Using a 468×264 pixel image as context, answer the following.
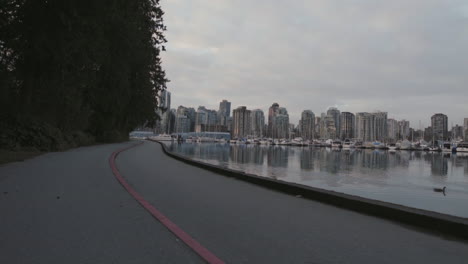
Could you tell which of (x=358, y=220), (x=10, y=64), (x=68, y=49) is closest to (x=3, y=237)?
(x=358, y=220)

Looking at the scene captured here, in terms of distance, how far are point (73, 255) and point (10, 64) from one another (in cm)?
1849

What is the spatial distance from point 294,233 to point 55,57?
12.7 meters

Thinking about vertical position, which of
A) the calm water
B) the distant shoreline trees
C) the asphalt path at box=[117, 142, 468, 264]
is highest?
the distant shoreline trees

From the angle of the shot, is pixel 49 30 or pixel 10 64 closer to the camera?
pixel 49 30

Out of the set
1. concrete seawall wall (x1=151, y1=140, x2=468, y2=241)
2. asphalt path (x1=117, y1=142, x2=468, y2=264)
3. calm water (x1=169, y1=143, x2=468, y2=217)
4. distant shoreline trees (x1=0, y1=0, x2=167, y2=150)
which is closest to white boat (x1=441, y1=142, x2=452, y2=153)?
calm water (x1=169, y1=143, x2=468, y2=217)

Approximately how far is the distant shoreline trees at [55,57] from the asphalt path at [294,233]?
27.0 feet

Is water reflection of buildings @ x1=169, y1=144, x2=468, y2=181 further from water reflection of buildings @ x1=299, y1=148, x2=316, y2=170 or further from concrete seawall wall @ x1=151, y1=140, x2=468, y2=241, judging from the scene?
concrete seawall wall @ x1=151, y1=140, x2=468, y2=241

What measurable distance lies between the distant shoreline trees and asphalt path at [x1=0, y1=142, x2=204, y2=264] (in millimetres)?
6654

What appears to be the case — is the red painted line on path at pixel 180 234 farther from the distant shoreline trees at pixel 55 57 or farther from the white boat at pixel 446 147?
the white boat at pixel 446 147

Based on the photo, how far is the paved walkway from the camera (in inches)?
162

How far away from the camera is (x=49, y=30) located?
12398mm

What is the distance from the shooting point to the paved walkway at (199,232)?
13.5ft

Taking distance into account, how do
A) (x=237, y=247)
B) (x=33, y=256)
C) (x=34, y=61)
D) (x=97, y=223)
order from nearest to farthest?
(x=33, y=256)
(x=237, y=247)
(x=97, y=223)
(x=34, y=61)

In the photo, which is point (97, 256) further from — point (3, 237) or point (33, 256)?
point (3, 237)
